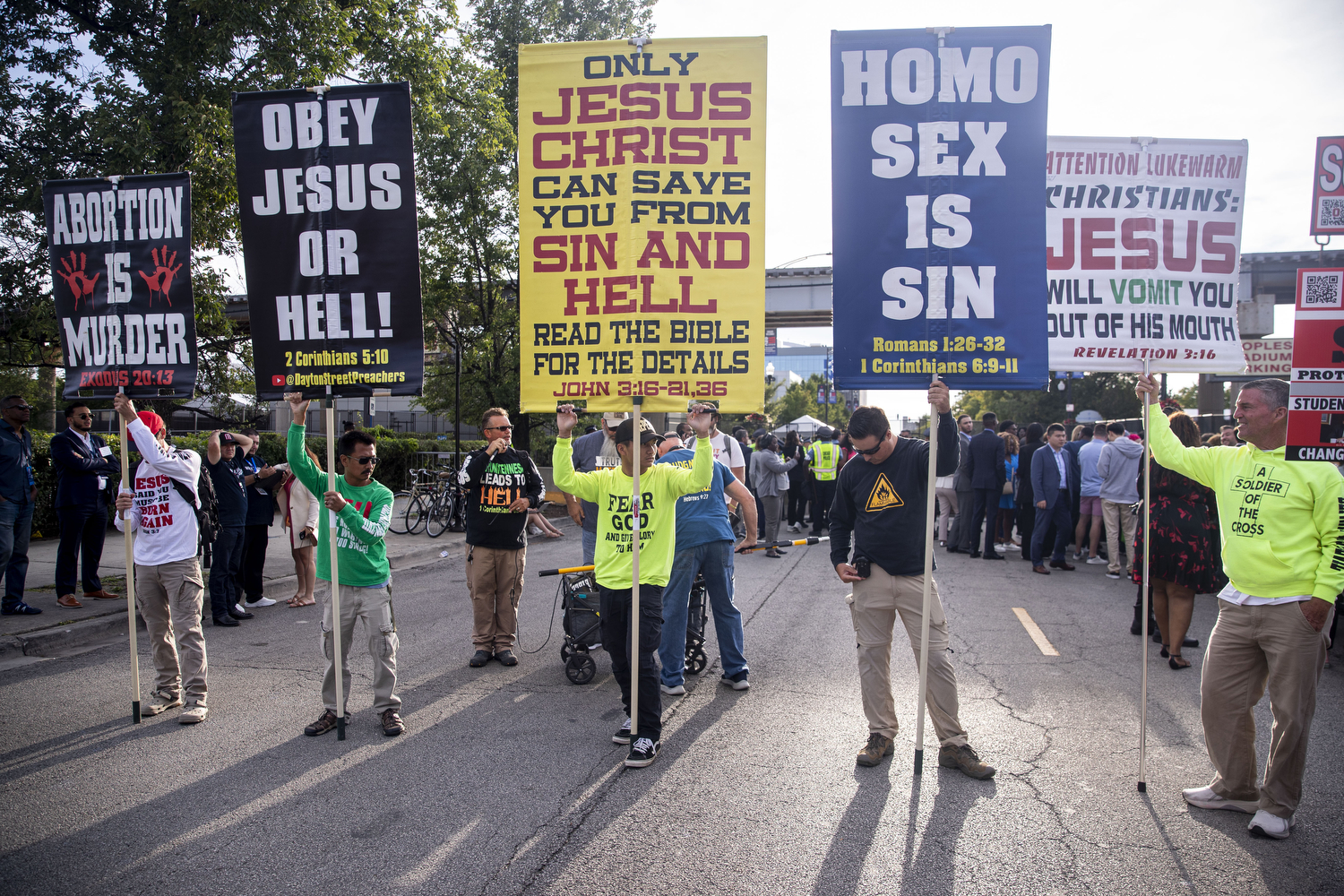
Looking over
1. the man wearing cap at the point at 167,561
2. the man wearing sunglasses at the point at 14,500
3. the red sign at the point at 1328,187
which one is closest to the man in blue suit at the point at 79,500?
the man wearing sunglasses at the point at 14,500

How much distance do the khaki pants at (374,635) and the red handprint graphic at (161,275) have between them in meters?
2.60

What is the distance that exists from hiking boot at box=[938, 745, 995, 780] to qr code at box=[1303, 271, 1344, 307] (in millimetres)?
2861

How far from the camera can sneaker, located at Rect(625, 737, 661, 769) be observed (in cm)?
455

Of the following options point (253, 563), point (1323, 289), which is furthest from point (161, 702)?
point (1323, 289)

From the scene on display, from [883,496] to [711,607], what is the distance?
1.76m

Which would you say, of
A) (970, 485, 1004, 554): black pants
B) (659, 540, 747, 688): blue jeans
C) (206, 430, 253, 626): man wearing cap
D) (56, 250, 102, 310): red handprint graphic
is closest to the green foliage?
(970, 485, 1004, 554): black pants

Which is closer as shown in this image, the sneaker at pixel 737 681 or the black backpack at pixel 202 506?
the black backpack at pixel 202 506

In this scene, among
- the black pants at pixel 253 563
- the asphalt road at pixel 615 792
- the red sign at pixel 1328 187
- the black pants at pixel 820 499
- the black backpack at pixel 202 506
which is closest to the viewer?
the asphalt road at pixel 615 792

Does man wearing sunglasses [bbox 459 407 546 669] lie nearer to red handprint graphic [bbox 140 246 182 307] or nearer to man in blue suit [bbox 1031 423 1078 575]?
red handprint graphic [bbox 140 246 182 307]

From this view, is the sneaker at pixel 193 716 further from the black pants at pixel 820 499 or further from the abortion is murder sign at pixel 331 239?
Result: the black pants at pixel 820 499

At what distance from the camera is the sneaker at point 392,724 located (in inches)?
200

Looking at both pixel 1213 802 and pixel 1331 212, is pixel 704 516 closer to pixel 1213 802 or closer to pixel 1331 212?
pixel 1213 802

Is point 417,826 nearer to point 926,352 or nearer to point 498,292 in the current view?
point 926,352

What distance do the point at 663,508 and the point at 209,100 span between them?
8818mm
